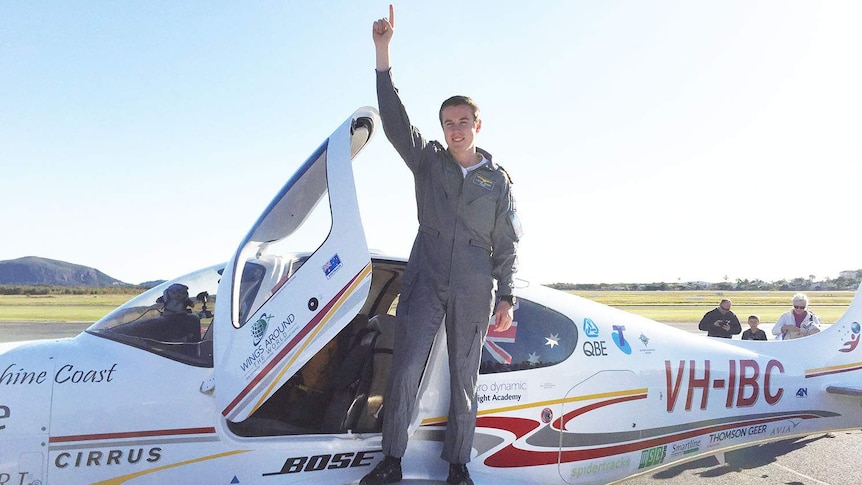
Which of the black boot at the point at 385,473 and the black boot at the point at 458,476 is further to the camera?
the black boot at the point at 458,476

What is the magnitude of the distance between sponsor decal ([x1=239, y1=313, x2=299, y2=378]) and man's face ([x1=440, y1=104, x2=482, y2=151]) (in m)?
1.22

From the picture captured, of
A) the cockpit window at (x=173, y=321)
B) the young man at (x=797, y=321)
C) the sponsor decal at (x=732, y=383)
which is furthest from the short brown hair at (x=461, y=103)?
the young man at (x=797, y=321)

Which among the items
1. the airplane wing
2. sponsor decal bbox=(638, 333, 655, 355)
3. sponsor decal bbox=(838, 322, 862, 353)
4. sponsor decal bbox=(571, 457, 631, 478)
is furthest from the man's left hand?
sponsor decal bbox=(838, 322, 862, 353)

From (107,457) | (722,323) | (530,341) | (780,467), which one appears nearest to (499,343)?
(530,341)

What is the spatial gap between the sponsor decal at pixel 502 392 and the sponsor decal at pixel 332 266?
1.25 m

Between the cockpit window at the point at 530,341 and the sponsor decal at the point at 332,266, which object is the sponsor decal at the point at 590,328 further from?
the sponsor decal at the point at 332,266

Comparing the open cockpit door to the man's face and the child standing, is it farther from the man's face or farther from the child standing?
the child standing

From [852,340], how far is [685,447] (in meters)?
2.08

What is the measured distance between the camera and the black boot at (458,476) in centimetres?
306

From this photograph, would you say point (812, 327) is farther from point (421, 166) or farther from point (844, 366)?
point (421, 166)

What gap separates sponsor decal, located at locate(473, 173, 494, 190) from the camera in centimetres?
300

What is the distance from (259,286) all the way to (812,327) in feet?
31.4

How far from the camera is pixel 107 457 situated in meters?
2.97

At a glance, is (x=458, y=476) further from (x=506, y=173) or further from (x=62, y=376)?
(x=62, y=376)
